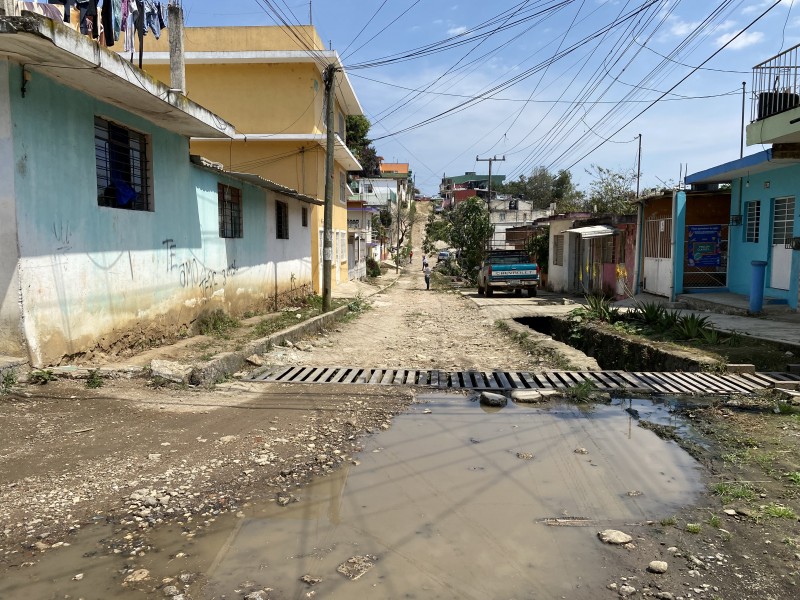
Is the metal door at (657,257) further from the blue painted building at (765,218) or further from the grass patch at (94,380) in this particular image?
the grass patch at (94,380)

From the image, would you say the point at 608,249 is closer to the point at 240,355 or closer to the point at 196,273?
the point at 196,273

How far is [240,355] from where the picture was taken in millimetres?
8891

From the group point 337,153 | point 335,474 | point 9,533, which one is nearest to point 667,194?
point 337,153

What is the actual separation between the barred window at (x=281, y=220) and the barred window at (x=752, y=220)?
13624mm

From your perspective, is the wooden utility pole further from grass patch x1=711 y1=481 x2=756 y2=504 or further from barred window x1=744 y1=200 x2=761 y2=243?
barred window x1=744 y1=200 x2=761 y2=243

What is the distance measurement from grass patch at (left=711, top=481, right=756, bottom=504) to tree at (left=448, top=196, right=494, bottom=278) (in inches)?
1173

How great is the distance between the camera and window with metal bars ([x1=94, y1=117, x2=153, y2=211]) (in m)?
8.33

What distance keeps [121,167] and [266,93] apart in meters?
15.0

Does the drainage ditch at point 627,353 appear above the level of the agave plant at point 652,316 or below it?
below

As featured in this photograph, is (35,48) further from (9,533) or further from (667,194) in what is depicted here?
(667,194)

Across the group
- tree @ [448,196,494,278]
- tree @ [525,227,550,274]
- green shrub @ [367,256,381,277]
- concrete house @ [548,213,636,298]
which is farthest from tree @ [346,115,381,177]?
concrete house @ [548,213,636,298]

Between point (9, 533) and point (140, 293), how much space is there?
6099 mm

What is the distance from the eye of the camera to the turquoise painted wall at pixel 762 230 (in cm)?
1312

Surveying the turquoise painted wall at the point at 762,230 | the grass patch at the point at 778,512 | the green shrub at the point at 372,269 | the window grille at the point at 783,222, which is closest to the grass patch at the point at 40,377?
the grass patch at the point at 778,512
